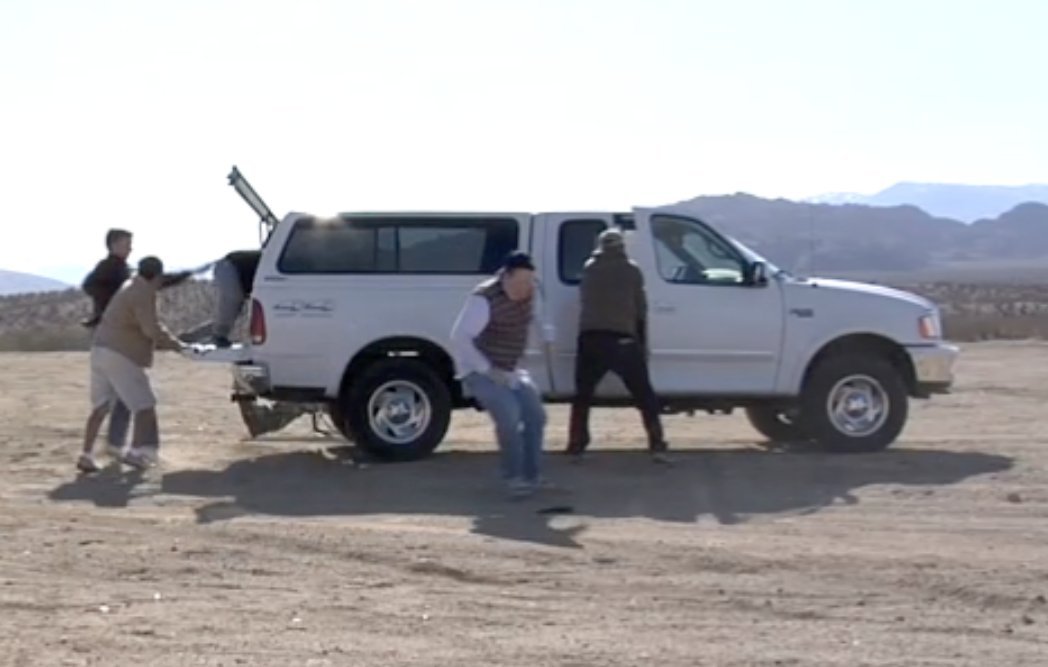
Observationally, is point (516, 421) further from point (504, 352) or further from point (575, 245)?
point (575, 245)

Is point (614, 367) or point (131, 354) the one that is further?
point (131, 354)

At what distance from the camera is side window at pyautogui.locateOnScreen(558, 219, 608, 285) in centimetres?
1538

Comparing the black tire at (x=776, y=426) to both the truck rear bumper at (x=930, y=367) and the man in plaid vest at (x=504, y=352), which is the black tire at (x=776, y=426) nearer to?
the truck rear bumper at (x=930, y=367)

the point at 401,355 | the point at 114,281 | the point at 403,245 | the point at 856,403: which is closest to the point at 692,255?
the point at 856,403

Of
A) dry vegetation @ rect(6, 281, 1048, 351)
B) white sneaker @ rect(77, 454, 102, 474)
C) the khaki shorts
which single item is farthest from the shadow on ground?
dry vegetation @ rect(6, 281, 1048, 351)

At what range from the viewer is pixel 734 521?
12156 mm

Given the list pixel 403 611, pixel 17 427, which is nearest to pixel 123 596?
pixel 403 611

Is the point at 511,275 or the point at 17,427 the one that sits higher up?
the point at 511,275

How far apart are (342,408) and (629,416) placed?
16.0 feet

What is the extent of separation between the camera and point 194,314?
4306cm

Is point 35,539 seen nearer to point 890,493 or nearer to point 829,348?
point 890,493

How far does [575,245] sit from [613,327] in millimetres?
1266

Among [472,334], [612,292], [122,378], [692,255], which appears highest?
[692,255]

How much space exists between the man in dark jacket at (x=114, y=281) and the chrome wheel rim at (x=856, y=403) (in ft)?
16.9
